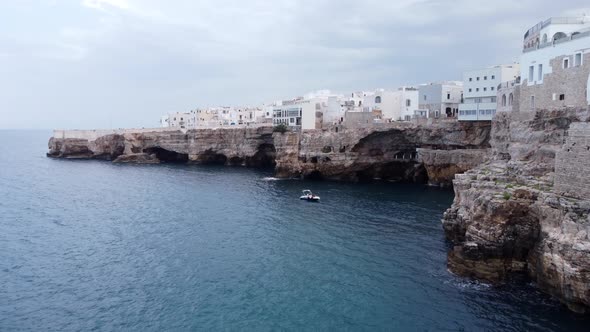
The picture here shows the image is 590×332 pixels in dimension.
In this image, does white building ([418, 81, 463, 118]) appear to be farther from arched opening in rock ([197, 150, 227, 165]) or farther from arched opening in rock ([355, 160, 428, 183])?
arched opening in rock ([197, 150, 227, 165])

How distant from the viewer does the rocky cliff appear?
60875 millimetres

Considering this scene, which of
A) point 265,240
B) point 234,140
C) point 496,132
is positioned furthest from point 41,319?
point 234,140

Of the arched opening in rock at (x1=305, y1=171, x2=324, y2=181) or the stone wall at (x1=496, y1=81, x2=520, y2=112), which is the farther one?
the arched opening in rock at (x1=305, y1=171, x2=324, y2=181)

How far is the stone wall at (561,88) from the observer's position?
3453cm

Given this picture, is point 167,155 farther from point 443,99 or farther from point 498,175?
point 498,175

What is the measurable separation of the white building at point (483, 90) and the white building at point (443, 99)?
9394mm

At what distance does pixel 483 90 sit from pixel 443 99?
12.3 meters

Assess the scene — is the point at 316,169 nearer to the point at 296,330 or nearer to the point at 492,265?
the point at 492,265

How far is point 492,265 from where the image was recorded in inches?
1058

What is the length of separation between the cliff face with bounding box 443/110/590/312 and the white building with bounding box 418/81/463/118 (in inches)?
1414

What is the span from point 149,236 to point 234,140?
1954 inches

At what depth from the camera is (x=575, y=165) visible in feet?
79.0

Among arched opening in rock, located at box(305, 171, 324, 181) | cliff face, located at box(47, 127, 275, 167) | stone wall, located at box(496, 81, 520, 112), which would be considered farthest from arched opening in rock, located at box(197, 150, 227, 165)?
stone wall, located at box(496, 81, 520, 112)

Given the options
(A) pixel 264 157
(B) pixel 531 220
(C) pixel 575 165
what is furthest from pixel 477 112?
(A) pixel 264 157
